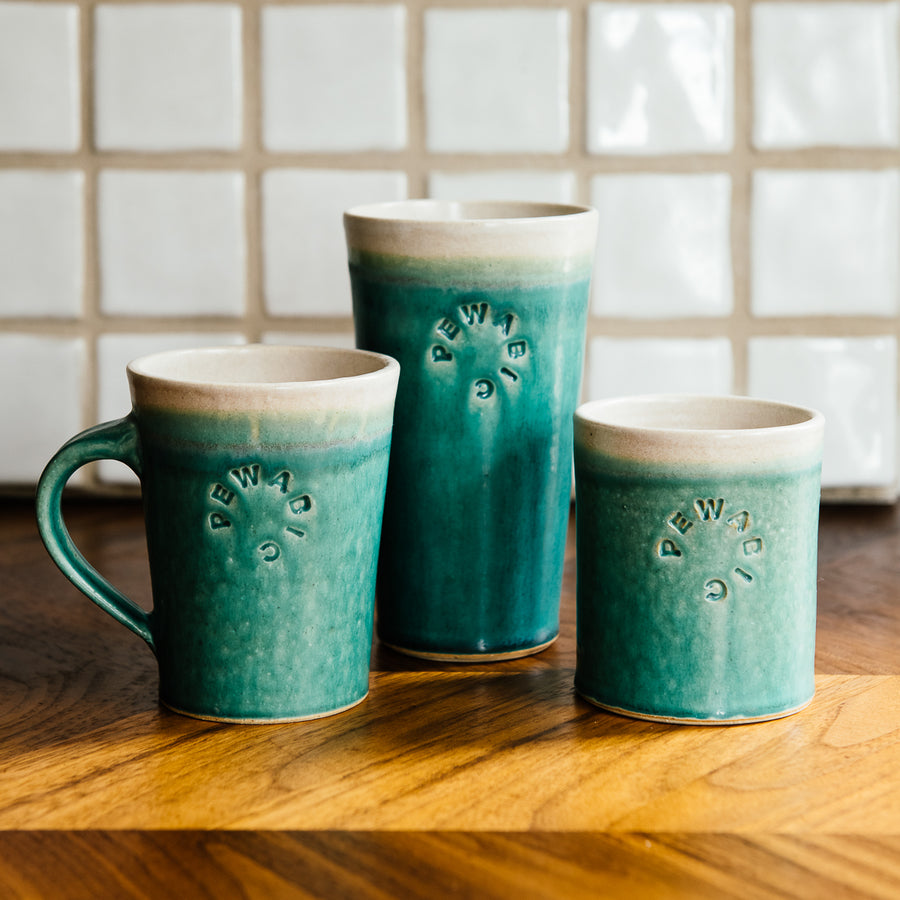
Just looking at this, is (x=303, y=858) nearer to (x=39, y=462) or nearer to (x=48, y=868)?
(x=48, y=868)

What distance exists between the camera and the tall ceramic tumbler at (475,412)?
18.1 inches

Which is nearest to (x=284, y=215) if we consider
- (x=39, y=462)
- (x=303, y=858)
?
(x=39, y=462)

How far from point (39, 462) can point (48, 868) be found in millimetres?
430

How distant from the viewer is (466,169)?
0.70 meters

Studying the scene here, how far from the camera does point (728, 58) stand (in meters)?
0.70

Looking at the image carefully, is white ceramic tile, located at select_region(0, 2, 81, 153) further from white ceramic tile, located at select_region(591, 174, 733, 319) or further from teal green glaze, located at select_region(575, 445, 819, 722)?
teal green glaze, located at select_region(575, 445, 819, 722)

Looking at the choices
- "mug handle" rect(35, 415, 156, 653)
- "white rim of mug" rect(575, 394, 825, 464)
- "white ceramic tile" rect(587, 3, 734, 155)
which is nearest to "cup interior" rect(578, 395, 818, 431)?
"white rim of mug" rect(575, 394, 825, 464)

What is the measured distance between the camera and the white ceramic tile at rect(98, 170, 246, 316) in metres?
0.71

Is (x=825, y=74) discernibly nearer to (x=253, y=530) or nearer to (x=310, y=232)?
(x=310, y=232)

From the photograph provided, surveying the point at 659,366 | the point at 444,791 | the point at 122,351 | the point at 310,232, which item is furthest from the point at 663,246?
the point at 444,791

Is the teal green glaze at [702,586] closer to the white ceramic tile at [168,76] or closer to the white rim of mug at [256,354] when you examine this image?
the white rim of mug at [256,354]

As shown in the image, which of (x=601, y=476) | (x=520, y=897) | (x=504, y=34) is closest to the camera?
(x=520, y=897)

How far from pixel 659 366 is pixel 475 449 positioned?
27 cm

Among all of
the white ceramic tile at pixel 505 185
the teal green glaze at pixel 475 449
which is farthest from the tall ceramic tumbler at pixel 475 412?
the white ceramic tile at pixel 505 185
